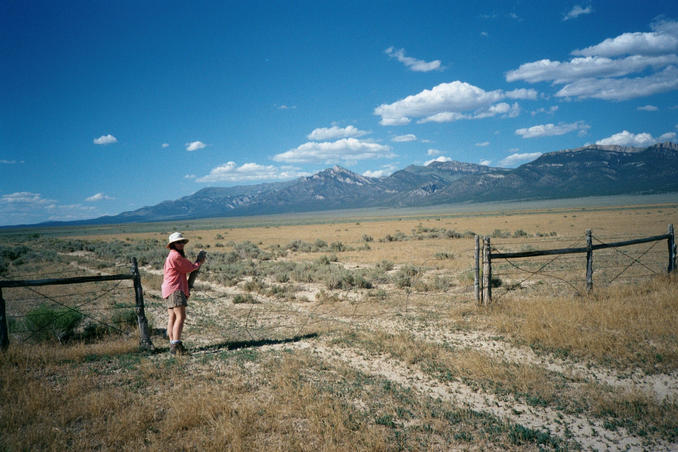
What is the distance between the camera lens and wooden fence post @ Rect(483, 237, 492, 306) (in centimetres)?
865

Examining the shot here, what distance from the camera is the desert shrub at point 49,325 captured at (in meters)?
7.56

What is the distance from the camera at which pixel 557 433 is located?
4.07 metres

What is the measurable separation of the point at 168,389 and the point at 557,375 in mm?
5956

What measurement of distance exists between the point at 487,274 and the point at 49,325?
10287 mm

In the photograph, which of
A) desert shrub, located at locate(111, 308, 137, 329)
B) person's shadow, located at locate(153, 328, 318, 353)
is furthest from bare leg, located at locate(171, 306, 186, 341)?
desert shrub, located at locate(111, 308, 137, 329)

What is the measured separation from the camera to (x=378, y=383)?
5.39 metres

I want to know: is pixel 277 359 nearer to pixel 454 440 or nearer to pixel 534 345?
pixel 454 440

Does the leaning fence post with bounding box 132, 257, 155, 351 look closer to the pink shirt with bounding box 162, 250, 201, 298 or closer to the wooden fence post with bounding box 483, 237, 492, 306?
the pink shirt with bounding box 162, 250, 201, 298

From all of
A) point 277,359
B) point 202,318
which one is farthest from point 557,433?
point 202,318

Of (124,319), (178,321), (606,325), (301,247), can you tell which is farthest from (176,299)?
(301,247)

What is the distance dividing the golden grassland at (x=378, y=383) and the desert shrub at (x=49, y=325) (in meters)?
0.38

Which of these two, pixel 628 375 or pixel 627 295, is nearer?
pixel 628 375

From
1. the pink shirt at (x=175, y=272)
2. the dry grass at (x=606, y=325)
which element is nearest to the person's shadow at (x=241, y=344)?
the pink shirt at (x=175, y=272)

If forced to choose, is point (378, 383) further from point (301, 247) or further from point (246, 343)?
point (301, 247)
